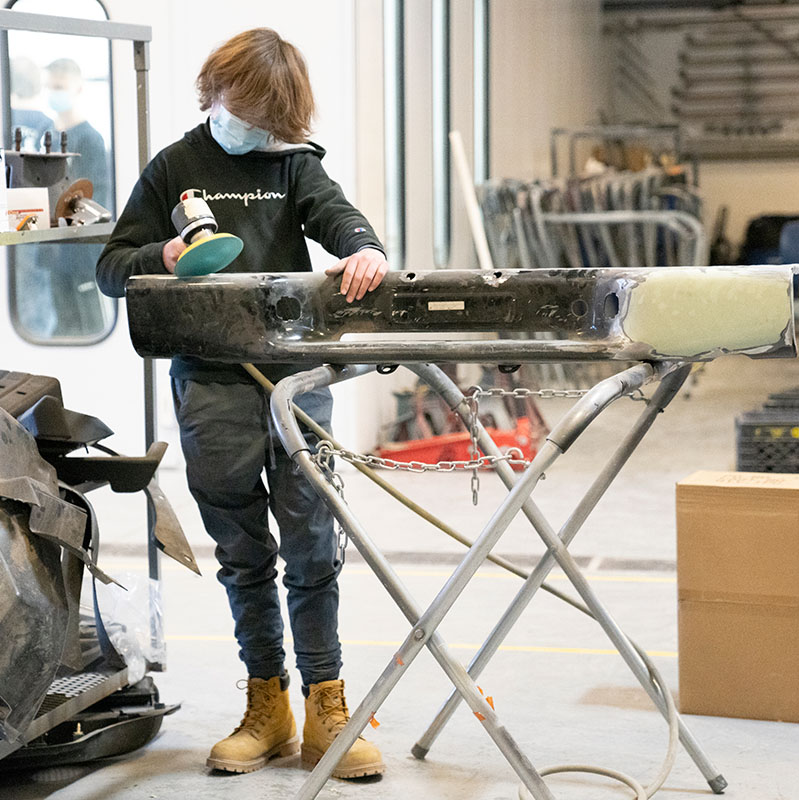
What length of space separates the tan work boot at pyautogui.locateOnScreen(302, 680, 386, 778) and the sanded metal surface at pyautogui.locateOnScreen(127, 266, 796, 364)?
2.78 feet

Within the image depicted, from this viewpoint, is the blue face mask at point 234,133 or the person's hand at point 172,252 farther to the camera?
the blue face mask at point 234,133

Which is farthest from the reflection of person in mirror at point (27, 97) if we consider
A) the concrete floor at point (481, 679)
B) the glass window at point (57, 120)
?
the concrete floor at point (481, 679)

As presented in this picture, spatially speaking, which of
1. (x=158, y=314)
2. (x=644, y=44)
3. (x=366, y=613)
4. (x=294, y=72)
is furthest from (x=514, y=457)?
(x=644, y=44)

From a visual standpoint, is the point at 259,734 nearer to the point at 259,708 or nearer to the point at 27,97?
the point at 259,708

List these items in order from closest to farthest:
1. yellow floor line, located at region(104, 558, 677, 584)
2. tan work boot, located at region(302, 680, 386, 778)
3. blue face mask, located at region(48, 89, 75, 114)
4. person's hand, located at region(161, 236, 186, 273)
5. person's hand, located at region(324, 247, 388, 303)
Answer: person's hand, located at region(324, 247, 388, 303), person's hand, located at region(161, 236, 186, 273), tan work boot, located at region(302, 680, 386, 778), yellow floor line, located at region(104, 558, 677, 584), blue face mask, located at region(48, 89, 75, 114)

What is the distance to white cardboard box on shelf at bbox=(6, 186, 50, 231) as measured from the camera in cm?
295

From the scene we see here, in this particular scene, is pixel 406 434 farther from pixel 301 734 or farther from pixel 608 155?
pixel 608 155

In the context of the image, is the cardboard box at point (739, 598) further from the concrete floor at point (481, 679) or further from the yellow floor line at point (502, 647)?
the yellow floor line at point (502, 647)

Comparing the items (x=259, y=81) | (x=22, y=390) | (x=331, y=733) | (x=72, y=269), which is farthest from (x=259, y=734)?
(x=72, y=269)

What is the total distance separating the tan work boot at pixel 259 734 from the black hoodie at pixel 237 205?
73cm

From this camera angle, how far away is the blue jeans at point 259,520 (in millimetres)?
2734

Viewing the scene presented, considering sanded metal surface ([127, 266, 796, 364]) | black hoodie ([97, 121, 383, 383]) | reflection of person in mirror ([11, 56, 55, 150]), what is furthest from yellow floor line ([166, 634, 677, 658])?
reflection of person in mirror ([11, 56, 55, 150])

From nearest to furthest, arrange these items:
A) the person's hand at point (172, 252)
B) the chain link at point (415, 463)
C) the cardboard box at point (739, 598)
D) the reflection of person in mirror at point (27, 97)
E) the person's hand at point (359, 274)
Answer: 1. the chain link at point (415, 463)
2. the person's hand at point (359, 274)
3. the person's hand at point (172, 252)
4. the cardboard box at point (739, 598)
5. the reflection of person in mirror at point (27, 97)

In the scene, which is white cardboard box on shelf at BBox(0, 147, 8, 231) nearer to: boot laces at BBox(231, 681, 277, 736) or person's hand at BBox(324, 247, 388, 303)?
person's hand at BBox(324, 247, 388, 303)
